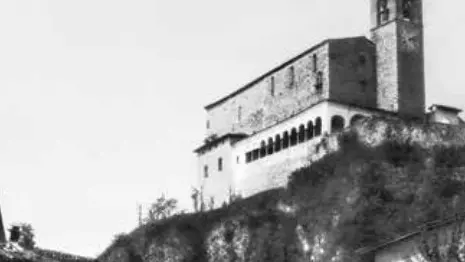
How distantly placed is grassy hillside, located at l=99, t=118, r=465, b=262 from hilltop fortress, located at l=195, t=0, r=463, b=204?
269 centimetres

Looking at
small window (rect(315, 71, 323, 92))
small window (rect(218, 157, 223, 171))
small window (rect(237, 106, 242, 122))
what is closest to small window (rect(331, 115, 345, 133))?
small window (rect(315, 71, 323, 92))

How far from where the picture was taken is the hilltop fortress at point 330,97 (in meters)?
92.9

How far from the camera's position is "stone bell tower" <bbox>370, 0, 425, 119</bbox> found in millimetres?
95188

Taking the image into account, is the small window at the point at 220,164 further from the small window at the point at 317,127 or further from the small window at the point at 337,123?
the small window at the point at 337,123

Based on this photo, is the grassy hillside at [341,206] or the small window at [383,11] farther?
the small window at [383,11]

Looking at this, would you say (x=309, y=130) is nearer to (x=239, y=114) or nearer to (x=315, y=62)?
(x=315, y=62)

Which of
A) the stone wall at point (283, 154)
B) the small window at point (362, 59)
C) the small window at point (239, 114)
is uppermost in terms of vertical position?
the small window at point (362, 59)

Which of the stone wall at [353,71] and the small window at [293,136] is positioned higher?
the stone wall at [353,71]

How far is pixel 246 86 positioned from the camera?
105 meters

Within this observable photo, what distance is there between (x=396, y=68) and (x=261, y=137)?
36.0 ft

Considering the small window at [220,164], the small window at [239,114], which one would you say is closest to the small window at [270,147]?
the small window at [220,164]

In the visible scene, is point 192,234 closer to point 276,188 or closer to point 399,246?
point 276,188

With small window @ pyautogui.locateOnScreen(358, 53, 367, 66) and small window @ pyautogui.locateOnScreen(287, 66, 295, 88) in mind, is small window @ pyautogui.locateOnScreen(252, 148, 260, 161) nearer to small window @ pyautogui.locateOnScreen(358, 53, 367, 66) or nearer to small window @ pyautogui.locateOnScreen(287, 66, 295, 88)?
small window @ pyautogui.locateOnScreen(287, 66, 295, 88)

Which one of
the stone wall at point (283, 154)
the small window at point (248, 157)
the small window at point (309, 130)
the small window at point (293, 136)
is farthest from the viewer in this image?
the small window at point (248, 157)
